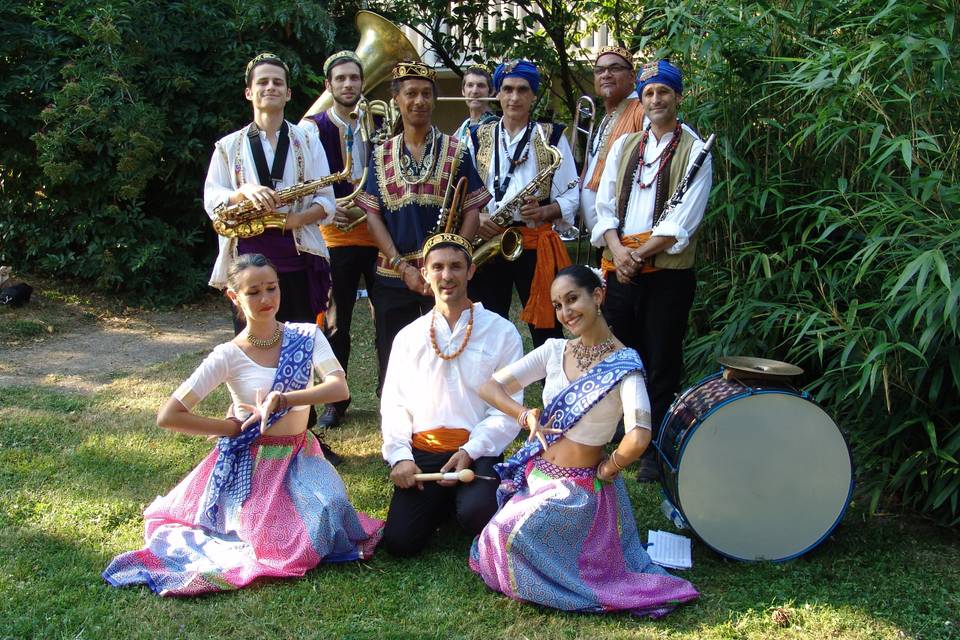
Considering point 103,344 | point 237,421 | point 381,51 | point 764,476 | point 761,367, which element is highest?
point 381,51

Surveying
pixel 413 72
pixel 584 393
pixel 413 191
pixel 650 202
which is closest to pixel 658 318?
pixel 650 202

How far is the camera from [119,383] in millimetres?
5598

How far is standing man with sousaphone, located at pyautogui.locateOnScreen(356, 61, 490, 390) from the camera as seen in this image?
13.5 ft

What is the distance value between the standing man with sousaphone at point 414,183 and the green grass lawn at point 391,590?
3.42ft

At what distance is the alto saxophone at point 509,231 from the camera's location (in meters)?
4.41

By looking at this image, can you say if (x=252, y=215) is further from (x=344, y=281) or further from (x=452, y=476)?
(x=452, y=476)

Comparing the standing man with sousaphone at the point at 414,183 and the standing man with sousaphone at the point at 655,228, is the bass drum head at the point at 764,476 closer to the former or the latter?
the standing man with sousaphone at the point at 655,228

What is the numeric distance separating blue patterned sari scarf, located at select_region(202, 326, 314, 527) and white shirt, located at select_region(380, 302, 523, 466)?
0.43 meters

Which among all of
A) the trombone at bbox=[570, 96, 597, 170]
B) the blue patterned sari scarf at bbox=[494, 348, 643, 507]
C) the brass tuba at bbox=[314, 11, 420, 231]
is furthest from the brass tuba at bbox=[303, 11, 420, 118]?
the blue patterned sari scarf at bbox=[494, 348, 643, 507]

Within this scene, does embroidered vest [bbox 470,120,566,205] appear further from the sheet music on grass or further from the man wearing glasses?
the sheet music on grass

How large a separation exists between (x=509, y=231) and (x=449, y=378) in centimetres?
115

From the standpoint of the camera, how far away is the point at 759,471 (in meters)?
3.31

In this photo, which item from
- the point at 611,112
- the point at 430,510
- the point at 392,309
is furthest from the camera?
the point at 611,112

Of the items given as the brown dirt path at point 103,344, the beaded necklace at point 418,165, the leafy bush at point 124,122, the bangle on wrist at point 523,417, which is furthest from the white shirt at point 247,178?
the leafy bush at point 124,122
